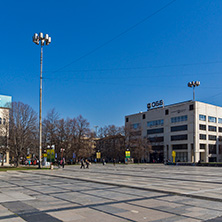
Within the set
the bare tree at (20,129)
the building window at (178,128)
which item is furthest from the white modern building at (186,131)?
the bare tree at (20,129)

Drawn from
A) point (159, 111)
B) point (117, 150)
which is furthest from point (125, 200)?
point (159, 111)

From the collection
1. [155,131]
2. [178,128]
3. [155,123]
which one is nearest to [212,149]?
[178,128]

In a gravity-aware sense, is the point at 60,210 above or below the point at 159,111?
below

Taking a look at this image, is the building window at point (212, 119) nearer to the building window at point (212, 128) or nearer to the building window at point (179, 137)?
the building window at point (212, 128)

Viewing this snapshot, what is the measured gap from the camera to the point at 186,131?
302ft

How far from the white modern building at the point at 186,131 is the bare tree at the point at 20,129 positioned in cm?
4305

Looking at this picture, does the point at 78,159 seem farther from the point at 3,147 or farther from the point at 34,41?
the point at 34,41

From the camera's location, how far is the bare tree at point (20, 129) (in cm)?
4456

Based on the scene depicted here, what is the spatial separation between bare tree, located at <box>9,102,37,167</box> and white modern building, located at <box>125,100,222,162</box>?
4305 centimetres

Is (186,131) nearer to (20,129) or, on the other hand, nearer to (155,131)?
(155,131)

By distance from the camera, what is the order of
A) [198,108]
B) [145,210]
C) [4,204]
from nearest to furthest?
1. [145,210]
2. [4,204]
3. [198,108]

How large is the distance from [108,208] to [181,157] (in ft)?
291

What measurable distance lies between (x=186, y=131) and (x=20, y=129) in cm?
6145

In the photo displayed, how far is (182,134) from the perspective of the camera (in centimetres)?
9362
